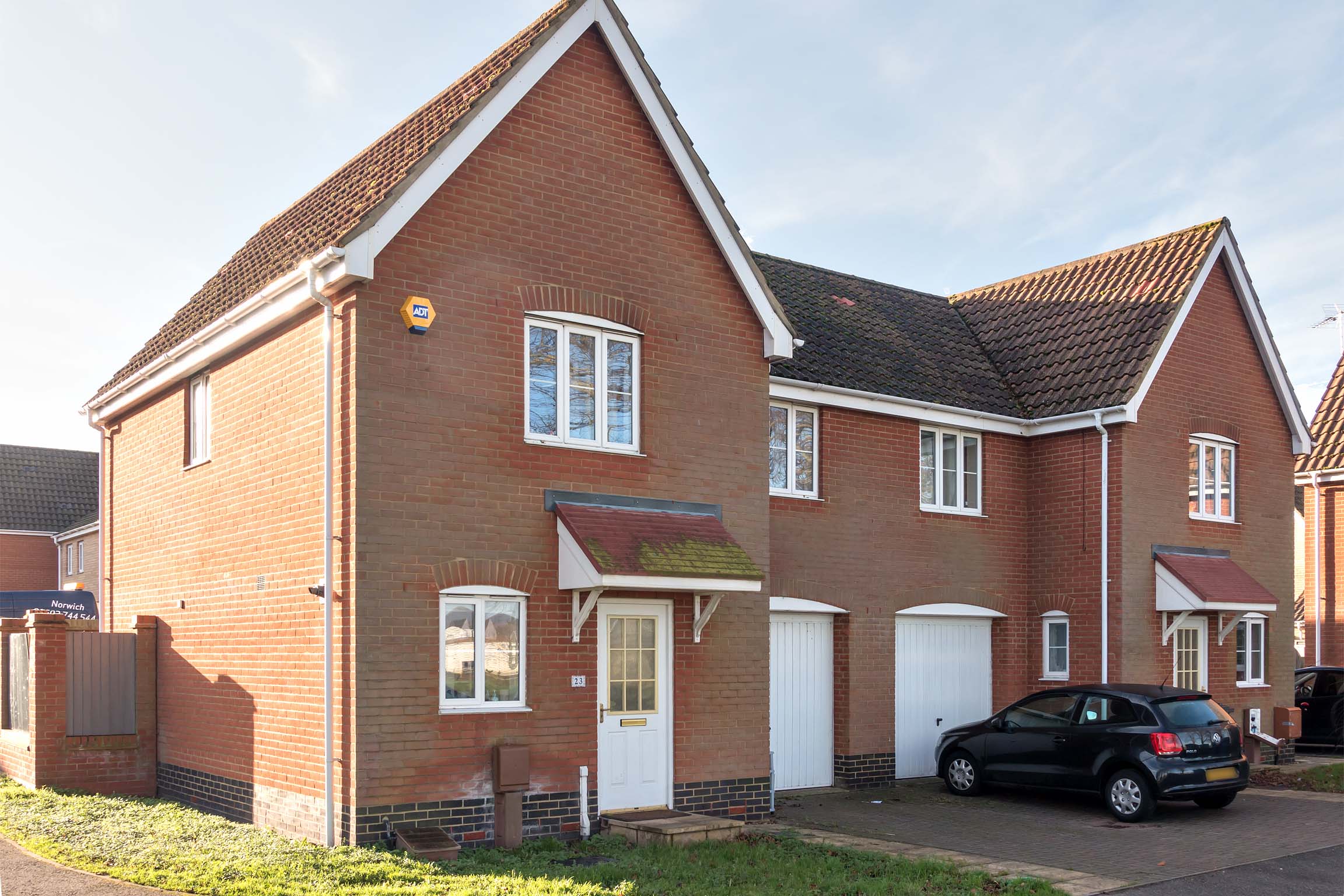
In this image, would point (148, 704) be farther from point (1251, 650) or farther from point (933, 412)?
point (1251, 650)

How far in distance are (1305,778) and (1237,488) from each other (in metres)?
4.83

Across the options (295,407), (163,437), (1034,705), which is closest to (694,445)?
(295,407)

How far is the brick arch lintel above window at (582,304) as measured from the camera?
12602 millimetres

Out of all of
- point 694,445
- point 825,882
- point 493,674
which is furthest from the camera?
point 694,445

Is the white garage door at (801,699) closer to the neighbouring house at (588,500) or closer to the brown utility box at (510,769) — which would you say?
the neighbouring house at (588,500)

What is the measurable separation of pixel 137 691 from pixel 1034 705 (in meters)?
11.4

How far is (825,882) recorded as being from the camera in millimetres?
10406

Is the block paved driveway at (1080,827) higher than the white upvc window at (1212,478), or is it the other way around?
the white upvc window at (1212,478)

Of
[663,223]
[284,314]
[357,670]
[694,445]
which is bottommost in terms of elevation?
[357,670]

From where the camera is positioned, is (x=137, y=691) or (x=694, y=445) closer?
(x=694, y=445)

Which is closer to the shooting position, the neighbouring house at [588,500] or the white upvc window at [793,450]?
the neighbouring house at [588,500]

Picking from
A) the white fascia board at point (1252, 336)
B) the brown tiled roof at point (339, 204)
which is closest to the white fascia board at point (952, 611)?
the white fascia board at point (1252, 336)

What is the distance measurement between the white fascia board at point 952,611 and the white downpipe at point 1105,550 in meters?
1.47

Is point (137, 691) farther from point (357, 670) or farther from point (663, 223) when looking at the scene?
point (663, 223)
